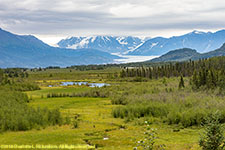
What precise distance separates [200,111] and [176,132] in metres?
7.40

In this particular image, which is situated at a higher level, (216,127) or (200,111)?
(216,127)

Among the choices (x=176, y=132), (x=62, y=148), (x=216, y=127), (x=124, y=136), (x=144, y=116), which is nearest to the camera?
(x=216, y=127)

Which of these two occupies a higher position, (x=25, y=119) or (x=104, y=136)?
(x=25, y=119)

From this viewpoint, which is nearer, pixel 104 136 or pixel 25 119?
pixel 104 136

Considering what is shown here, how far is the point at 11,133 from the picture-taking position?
3052 centimetres

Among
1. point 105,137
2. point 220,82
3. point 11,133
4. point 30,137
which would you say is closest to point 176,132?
point 105,137

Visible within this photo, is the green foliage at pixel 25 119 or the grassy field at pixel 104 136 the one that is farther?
the green foliage at pixel 25 119

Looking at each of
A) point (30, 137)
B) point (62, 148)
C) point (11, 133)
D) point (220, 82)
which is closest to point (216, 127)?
point (62, 148)

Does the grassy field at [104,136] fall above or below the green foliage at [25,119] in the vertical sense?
below

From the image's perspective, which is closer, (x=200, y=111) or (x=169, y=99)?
(x=200, y=111)

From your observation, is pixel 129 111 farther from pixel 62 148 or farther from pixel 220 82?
pixel 220 82

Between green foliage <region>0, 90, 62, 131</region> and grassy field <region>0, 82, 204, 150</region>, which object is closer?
grassy field <region>0, 82, 204, 150</region>

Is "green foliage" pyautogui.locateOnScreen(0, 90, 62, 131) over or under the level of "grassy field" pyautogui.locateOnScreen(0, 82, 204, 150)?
over

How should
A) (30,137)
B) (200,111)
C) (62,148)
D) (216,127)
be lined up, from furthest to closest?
(200,111) < (30,137) < (62,148) < (216,127)
